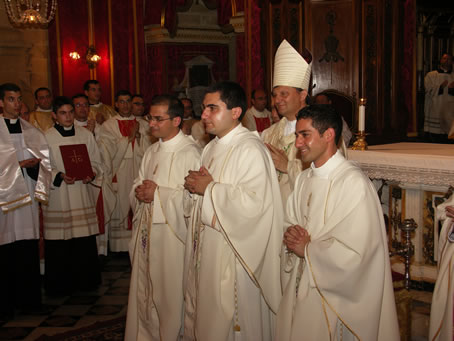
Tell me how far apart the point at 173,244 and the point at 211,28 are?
11.7 metres

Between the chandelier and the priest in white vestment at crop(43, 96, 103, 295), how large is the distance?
417 cm

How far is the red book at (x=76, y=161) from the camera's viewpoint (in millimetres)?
5773

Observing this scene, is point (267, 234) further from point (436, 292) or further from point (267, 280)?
point (436, 292)

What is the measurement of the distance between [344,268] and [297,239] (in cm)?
29

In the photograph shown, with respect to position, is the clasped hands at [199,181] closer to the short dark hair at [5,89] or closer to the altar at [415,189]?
the altar at [415,189]

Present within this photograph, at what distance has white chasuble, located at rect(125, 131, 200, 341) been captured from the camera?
13.3ft

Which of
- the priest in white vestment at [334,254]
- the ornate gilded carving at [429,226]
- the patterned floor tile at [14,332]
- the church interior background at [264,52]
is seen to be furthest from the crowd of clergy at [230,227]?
the church interior background at [264,52]

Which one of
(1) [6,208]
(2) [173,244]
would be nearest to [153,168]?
(2) [173,244]

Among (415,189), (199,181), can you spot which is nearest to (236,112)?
(199,181)

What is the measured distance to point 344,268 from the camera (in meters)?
2.80

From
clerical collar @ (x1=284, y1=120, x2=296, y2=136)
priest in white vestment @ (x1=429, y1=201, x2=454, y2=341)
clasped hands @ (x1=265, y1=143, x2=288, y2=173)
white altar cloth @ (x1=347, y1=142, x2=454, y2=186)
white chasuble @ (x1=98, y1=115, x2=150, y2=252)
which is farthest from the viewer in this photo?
white chasuble @ (x1=98, y1=115, x2=150, y2=252)

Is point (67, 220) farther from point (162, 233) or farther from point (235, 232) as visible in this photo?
point (235, 232)

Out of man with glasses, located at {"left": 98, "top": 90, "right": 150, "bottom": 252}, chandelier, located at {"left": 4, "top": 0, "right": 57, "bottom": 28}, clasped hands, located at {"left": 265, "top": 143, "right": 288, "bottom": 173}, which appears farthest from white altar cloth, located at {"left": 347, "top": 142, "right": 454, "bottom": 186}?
chandelier, located at {"left": 4, "top": 0, "right": 57, "bottom": 28}

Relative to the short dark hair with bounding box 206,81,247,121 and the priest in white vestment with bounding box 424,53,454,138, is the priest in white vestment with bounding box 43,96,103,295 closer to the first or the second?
the short dark hair with bounding box 206,81,247,121
